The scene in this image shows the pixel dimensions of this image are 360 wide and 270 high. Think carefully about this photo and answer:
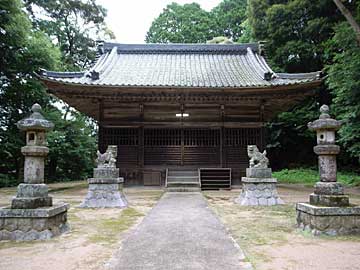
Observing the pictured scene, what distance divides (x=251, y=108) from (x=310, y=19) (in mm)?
9771

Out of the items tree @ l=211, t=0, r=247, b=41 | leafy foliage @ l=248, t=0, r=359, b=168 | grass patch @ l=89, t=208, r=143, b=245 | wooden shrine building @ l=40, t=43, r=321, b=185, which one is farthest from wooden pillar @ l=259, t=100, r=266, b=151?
tree @ l=211, t=0, r=247, b=41

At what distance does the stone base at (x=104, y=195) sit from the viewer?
7.79m

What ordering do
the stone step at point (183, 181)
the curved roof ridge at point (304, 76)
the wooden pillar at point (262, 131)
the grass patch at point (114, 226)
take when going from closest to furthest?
the grass patch at point (114, 226) < the curved roof ridge at point (304, 76) < the stone step at point (183, 181) < the wooden pillar at point (262, 131)

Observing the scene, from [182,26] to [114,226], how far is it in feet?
100

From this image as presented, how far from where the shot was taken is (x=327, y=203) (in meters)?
5.03

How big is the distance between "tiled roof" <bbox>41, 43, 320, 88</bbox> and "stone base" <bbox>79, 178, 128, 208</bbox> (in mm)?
4484

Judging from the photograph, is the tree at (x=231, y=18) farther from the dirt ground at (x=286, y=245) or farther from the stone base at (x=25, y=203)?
the stone base at (x=25, y=203)

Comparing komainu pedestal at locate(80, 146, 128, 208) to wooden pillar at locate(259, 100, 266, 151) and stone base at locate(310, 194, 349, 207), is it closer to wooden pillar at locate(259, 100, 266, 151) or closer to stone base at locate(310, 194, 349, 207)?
stone base at locate(310, 194, 349, 207)

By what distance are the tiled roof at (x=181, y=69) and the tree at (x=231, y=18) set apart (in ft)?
51.7

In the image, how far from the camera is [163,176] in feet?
42.7

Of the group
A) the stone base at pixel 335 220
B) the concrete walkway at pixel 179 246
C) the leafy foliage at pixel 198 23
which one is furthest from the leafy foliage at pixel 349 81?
the leafy foliage at pixel 198 23

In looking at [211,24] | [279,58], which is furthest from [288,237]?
[211,24]

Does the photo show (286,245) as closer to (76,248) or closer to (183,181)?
(76,248)

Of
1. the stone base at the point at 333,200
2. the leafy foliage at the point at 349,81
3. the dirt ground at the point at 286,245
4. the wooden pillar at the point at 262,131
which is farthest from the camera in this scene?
the wooden pillar at the point at 262,131
